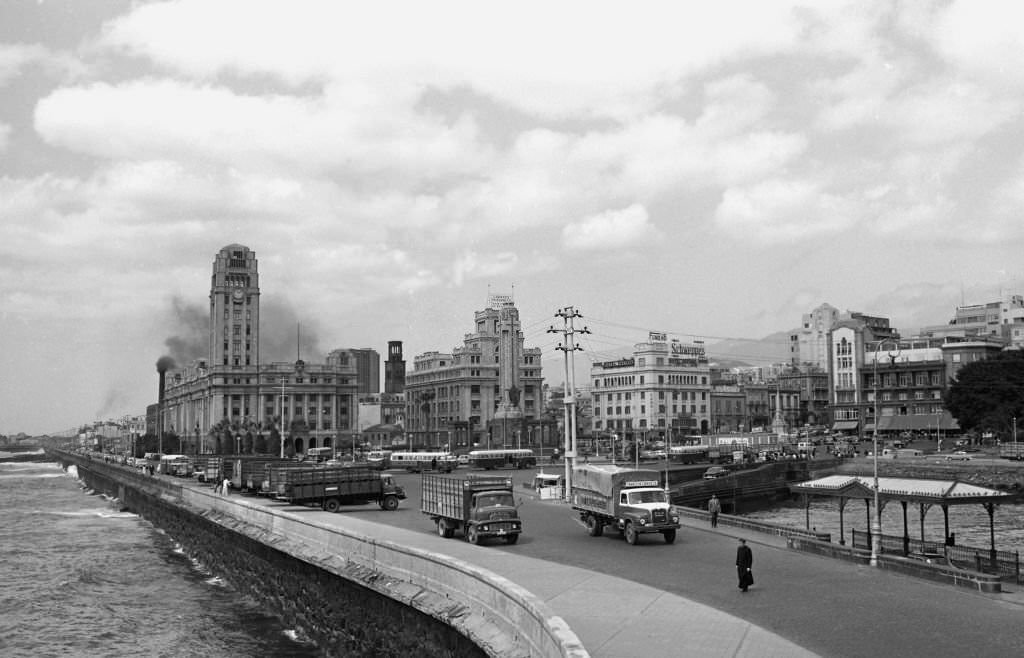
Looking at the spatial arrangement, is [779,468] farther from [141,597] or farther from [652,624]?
[652,624]

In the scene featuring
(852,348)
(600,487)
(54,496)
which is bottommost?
(54,496)

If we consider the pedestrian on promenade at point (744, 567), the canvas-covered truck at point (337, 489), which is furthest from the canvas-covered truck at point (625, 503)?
the canvas-covered truck at point (337, 489)

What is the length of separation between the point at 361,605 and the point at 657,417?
545 feet

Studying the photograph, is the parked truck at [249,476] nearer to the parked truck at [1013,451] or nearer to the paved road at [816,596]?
the paved road at [816,596]

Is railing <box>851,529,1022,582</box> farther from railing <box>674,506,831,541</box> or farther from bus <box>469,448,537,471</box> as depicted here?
bus <box>469,448,537,471</box>

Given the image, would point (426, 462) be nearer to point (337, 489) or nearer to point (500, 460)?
point (500, 460)

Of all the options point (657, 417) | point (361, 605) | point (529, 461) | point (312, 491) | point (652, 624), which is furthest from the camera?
point (657, 417)

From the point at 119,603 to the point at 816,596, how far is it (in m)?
32.7

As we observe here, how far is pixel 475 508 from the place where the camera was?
35.8 metres

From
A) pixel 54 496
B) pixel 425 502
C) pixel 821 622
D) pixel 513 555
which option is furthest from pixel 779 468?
pixel 54 496

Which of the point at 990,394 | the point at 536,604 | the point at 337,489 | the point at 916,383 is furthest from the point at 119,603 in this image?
the point at 916,383

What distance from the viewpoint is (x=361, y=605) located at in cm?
3006

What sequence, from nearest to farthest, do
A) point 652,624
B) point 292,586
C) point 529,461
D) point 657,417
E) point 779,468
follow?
point 652,624
point 292,586
point 779,468
point 529,461
point 657,417

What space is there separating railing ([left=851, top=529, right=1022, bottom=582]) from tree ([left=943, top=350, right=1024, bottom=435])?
97593 millimetres
